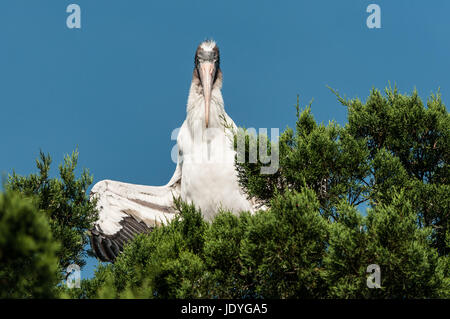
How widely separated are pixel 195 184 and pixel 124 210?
1.88 m

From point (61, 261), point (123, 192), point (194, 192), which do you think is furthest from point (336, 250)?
point (123, 192)

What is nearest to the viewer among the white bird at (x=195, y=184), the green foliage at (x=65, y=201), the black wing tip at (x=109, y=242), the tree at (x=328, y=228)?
the tree at (x=328, y=228)

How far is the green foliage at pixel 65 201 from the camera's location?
9.64m

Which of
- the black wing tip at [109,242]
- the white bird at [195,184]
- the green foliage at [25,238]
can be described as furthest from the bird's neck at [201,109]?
the green foliage at [25,238]

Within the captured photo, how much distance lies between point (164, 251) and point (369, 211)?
10.00 ft

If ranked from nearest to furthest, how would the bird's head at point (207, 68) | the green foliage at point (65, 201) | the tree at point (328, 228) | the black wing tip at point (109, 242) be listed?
the tree at point (328, 228) < the green foliage at point (65, 201) < the black wing tip at point (109, 242) < the bird's head at point (207, 68)

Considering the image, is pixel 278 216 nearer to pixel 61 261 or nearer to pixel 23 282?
pixel 23 282

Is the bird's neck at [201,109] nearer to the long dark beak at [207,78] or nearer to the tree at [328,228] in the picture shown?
the long dark beak at [207,78]

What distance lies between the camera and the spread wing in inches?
497

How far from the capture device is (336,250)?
23.2 ft

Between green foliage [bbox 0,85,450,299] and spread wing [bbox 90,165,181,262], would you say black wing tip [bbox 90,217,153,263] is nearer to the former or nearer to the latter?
spread wing [bbox 90,165,181,262]

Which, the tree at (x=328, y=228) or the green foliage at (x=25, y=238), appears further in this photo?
the tree at (x=328, y=228)

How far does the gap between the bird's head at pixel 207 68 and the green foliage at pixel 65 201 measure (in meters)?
3.93

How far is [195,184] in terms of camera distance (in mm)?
12195
